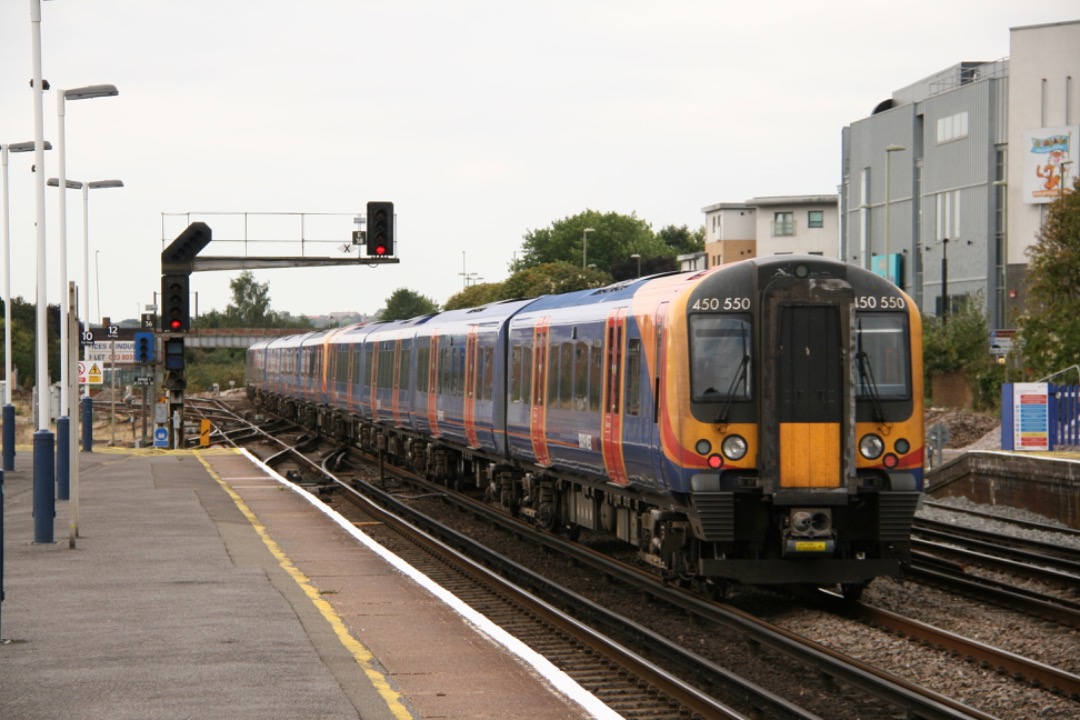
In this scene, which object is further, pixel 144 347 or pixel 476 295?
Answer: pixel 476 295

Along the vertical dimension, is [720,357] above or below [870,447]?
above

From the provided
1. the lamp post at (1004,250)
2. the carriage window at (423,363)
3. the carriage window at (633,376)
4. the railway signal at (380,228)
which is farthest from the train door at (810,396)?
the lamp post at (1004,250)

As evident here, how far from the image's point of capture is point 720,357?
13906 mm

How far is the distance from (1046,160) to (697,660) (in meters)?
51.9

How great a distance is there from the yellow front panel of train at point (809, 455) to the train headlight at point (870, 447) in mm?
285

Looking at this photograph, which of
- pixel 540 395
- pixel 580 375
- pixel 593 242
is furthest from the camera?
pixel 593 242

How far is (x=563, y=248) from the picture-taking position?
5374 inches

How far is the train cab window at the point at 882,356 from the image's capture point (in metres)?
14.0

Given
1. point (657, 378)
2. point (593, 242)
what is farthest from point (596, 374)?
point (593, 242)

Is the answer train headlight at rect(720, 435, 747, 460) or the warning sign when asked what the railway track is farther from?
the warning sign

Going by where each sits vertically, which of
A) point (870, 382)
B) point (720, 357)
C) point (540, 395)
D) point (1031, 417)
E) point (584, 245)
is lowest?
point (1031, 417)

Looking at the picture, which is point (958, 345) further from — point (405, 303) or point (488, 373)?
point (405, 303)

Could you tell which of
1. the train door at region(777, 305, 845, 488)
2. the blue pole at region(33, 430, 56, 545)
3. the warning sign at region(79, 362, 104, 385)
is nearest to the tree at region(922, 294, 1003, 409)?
the warning sign at region(79, 362, 104, 385)

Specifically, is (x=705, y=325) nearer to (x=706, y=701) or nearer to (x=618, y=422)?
(x=618, y=422)
